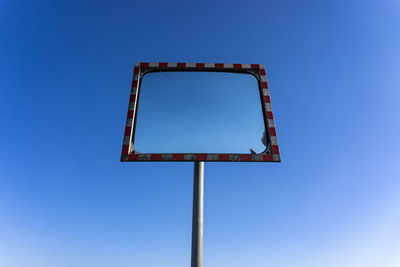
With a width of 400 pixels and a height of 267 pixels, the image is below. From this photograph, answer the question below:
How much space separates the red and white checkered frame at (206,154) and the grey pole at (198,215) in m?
0.17

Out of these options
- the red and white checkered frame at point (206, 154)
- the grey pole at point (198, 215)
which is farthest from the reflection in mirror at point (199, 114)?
the grey pole at point (198, 215)

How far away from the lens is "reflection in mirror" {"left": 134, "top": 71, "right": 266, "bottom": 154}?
2754 mm

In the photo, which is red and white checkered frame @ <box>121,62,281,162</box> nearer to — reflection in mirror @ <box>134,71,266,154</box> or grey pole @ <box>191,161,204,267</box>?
reflection in mirror @ <box>134,71,266,154</box>

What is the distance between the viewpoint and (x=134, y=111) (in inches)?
115

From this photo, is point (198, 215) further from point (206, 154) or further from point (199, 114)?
point (199, 114)

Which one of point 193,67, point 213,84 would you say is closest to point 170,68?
point 193,67

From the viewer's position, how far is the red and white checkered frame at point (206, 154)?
2.62 metres

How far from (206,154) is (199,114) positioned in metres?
0.53

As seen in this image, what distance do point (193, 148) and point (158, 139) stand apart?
408mm

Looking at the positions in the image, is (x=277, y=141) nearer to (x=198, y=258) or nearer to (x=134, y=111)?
(x=198, y=258)

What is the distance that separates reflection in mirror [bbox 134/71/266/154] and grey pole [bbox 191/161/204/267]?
0.24 meters

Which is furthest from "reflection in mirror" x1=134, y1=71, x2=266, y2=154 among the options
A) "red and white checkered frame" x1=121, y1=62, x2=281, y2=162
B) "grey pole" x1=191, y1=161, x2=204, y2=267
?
"grey pole" x1=191, y1=161, x2=204, y2=267

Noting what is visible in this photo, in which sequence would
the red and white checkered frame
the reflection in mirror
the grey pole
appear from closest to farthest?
1. the grey pole
2. the red and white checkered frame
3. the reflection in mirror

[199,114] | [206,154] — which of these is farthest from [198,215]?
[199,114]
